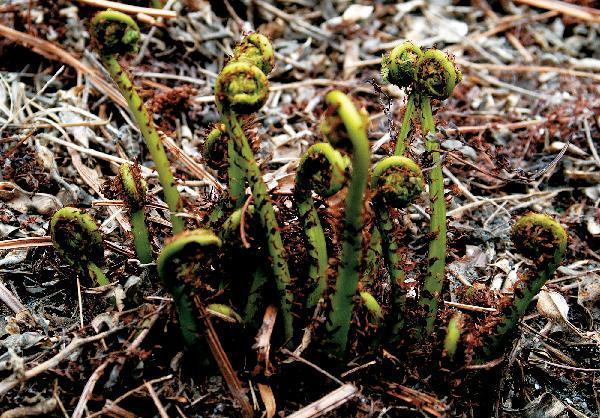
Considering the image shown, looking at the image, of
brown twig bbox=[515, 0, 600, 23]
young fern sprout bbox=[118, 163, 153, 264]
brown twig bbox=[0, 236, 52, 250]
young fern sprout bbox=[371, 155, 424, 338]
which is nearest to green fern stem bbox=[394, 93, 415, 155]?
young fern sprout bbox=[371, 155, 424, 338]

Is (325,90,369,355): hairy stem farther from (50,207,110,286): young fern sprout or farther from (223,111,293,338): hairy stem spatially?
(50,207,110,286): young fern sprout

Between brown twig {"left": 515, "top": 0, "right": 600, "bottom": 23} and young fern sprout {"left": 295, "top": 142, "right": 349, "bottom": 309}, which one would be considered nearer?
young fern sprout {"left": 295, "top": 142, "right": 349, "bottom": 309}

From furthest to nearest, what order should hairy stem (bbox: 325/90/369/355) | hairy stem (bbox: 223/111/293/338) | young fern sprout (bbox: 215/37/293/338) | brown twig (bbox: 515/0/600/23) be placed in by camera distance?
1. brown twig (bbox: 515/0/600/23)
2. hairy stem (bbox: 223/111/293/338)
3. young fern sprout (bbox: 215/37/293/338)
4. hairy stem (bbox: 325/90/369/355)

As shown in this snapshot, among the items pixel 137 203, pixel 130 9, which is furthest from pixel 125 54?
pixel 130 9

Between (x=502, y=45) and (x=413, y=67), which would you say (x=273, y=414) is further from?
(x=502, y=45)

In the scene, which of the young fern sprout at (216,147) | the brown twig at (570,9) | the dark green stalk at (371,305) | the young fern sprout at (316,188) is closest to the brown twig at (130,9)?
the young fern sprout at (216,147)

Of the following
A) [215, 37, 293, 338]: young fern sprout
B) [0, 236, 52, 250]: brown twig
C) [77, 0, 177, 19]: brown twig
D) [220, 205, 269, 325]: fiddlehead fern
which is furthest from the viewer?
[77, 0, 177, 19]: brown twig
